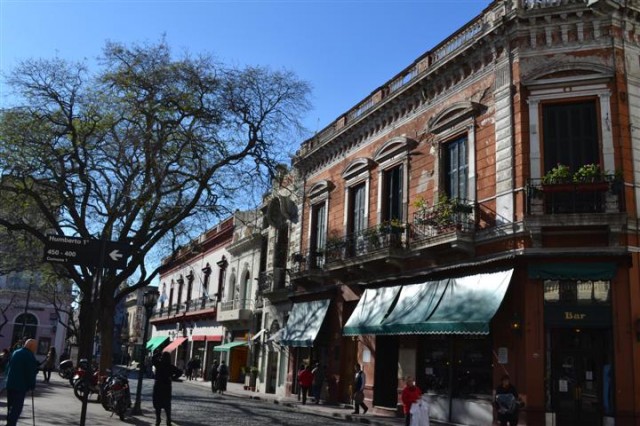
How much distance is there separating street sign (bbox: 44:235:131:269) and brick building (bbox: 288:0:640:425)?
870cm

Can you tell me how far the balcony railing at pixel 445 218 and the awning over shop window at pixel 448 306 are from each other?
140cm

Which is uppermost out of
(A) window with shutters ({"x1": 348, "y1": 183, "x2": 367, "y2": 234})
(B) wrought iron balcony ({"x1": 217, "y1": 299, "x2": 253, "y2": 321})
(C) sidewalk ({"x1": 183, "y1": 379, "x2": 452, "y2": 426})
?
(A) window with shutters ({"x1": 348, "y1": 183, "x2": 367, "y2": 234})

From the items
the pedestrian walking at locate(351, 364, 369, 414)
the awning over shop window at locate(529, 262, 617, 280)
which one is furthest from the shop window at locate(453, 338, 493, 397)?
the pedestrian walking at locate(351, 364, 369, 414)

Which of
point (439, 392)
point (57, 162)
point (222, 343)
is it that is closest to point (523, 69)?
point (439, 392)

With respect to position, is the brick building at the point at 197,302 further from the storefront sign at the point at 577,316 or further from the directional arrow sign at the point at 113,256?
the directional arrow sign at the point at 113,256

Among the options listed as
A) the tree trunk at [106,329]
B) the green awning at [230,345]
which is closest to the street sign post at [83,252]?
the tree trunk at [106,329]

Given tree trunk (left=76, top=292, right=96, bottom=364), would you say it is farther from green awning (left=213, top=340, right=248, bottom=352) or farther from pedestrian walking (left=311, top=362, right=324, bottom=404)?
green awning (left=213, top=340, right=248, bottom=352)

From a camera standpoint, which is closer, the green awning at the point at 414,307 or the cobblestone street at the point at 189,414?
the cobblestone street at the point at 189,414

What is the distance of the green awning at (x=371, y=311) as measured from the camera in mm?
18678

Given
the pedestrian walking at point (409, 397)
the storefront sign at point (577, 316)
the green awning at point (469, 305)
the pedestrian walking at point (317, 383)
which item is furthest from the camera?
the pedestrian walking at point (317, 383)

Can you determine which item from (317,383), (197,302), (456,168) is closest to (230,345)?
(197,302)

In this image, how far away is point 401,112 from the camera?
2095cm

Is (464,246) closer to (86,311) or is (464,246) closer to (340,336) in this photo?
(340,336)

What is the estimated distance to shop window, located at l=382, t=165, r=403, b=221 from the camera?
2039 centimetres
